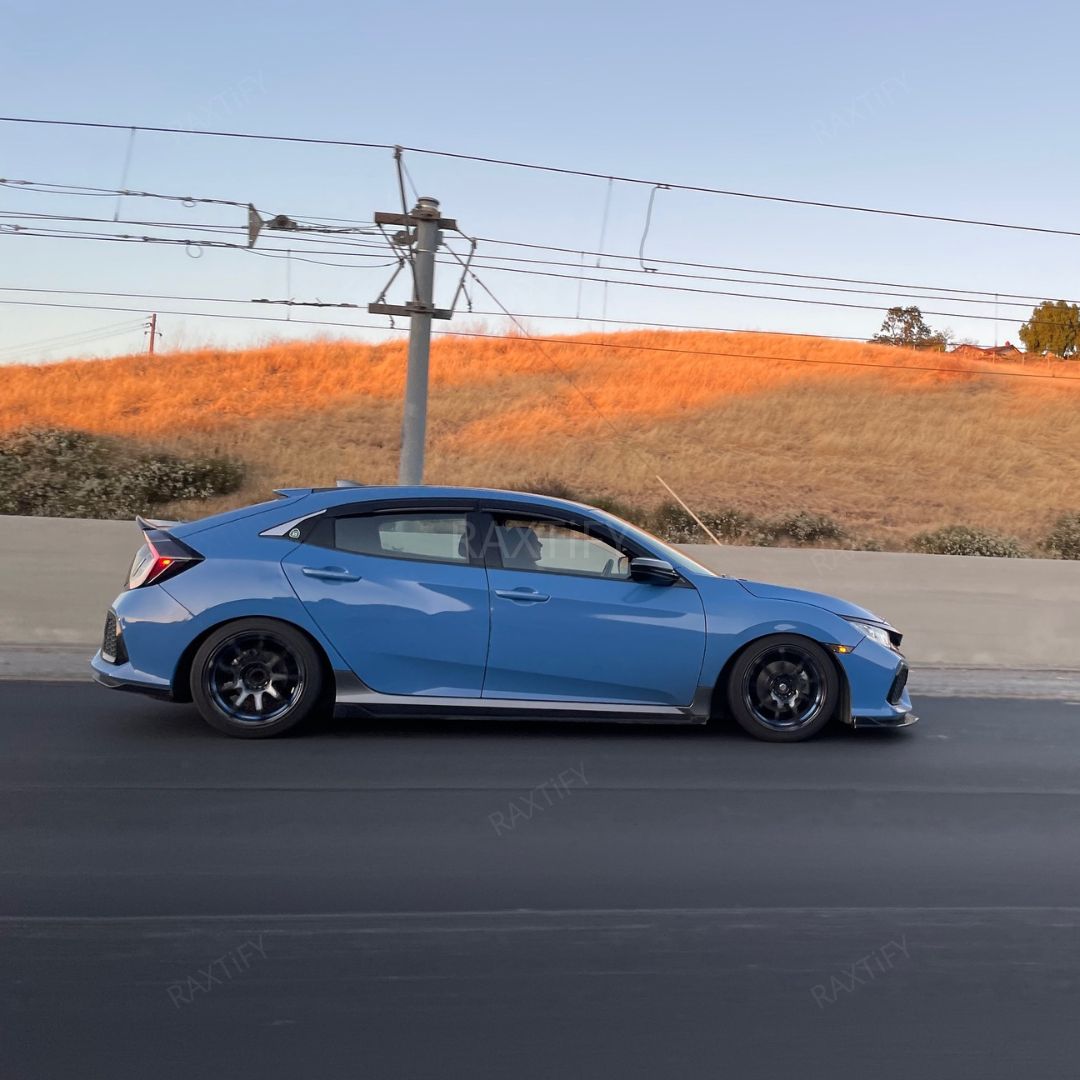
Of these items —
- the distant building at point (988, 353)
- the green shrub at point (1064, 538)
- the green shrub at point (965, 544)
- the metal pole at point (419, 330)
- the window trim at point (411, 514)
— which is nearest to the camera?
the window trim at point (411, 514)

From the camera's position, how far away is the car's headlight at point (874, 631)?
8.06 metres

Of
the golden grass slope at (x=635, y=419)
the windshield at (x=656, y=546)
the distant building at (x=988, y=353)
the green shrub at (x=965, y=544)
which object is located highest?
the distant building at (x=988, y=353)

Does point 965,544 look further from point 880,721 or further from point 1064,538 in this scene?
point 880,721

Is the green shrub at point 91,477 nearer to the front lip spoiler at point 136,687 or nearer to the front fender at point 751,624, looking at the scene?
the front lip spoiler at point 136,687

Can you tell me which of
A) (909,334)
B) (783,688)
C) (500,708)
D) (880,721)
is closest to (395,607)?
(500,708)

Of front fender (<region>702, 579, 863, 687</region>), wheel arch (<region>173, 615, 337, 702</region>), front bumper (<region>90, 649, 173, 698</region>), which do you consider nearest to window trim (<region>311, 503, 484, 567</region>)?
wheel arch (<region>173, 615, 337, 702</region>)

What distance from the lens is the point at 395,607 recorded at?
747 centimetres

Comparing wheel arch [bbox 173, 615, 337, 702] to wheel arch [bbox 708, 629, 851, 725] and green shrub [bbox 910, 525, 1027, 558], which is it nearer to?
wheel arch [bbox 708, 629, 851, 725]

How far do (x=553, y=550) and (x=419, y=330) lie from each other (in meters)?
7.31

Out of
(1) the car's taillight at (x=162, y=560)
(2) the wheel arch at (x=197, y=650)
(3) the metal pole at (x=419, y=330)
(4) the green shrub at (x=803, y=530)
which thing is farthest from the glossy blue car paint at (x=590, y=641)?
(4) the green shrub at (x=803, y=530)

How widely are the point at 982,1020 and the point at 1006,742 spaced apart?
16.4 feet

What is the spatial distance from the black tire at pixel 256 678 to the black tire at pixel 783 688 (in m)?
2.56

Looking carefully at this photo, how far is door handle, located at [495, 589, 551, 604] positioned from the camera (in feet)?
24.8

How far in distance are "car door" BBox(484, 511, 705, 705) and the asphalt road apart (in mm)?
386
